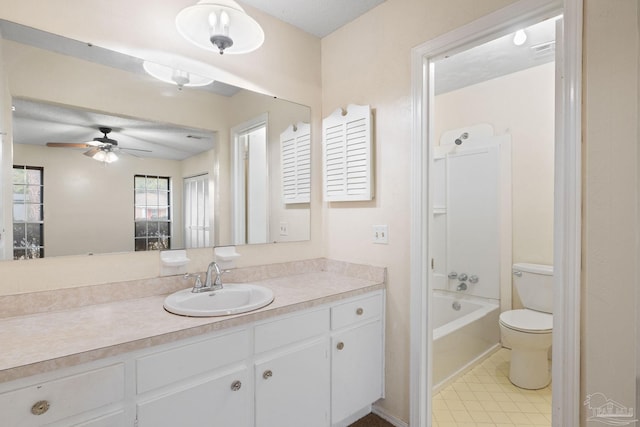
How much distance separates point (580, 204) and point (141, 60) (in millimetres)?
2041

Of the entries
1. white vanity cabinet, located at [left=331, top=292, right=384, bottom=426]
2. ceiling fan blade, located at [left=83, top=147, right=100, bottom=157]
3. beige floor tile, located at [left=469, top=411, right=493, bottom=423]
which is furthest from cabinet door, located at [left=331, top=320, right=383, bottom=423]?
ceiling fan blade, located at [left=83, top=147, right=100, bottom=157]

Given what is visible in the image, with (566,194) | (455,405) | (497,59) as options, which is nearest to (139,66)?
(566,194)

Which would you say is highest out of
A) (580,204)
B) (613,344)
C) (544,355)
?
(580,204)

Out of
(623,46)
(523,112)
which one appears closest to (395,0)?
(623,46)

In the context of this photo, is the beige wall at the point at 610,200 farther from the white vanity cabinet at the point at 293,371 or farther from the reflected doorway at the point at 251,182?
the reflected doorway at the point at 251,182

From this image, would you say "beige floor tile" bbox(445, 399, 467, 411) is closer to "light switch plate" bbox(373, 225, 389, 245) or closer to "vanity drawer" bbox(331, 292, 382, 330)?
"vanity drawer" bbox(331, 292, 382, 330)

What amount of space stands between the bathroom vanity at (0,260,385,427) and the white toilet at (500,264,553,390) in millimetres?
1091

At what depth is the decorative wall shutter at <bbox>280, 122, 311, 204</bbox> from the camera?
2.18 meters

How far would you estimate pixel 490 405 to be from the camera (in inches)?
83.4

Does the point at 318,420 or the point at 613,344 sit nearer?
the point at 613,344

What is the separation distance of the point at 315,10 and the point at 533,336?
260 cm

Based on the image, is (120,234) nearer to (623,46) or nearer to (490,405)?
(623,46)

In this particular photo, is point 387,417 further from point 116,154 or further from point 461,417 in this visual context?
point 116,154

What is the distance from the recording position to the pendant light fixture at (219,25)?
4.58 ft
